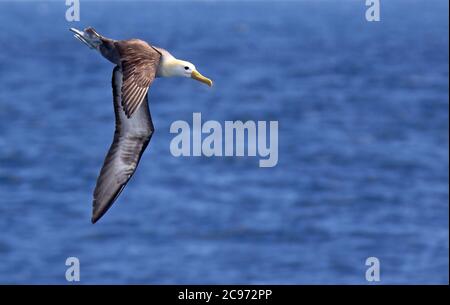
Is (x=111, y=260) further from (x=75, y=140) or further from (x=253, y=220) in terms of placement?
(x=75, y=140)

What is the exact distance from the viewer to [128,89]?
1080 cm

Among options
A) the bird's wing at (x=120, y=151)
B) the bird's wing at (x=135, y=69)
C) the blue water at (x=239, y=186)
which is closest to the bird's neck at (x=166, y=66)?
the bird's wing at (x=135, y=69)

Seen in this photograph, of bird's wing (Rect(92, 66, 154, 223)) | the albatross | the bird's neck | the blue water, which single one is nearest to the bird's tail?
the albatross

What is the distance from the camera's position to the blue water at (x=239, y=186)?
50344mm

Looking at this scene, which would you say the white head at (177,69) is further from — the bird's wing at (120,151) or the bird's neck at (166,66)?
the bird's wing at (120,151)

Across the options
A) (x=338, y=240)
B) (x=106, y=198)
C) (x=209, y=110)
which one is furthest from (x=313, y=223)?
(x=106, y=198)

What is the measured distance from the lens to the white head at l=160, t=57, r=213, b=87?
38.1 ft

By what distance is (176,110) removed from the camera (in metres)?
85.6

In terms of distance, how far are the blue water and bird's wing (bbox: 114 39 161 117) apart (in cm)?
3628

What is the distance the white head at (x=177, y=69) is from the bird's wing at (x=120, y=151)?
933mm
